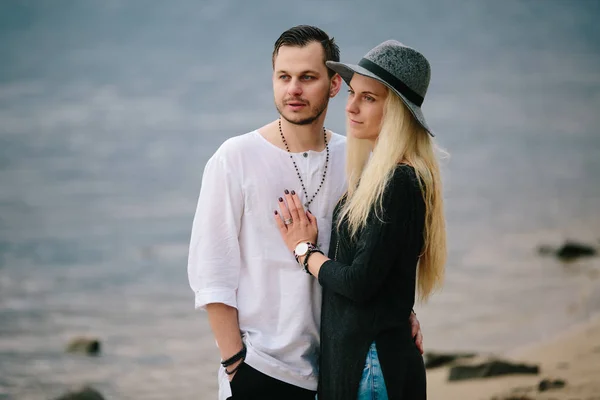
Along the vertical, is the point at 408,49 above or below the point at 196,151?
below

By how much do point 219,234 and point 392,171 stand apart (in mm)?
590

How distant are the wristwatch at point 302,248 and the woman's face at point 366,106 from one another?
0.36m

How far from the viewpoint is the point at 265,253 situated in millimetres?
2611

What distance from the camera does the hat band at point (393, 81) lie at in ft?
8.02

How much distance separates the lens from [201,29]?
16797 mm

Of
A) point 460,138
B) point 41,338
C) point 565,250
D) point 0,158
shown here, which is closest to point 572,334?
point 565,250

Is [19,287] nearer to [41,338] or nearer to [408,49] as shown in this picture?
[41,338]

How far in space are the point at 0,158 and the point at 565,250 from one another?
889 cm

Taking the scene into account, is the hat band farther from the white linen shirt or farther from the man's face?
the white linen shirt

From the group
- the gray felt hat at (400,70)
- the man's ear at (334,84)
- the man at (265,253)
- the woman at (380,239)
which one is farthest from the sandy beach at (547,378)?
the gray felt hat at (400,70)

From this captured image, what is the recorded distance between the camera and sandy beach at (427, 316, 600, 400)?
5.27 meters

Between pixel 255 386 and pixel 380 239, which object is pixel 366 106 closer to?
pixel 380 239

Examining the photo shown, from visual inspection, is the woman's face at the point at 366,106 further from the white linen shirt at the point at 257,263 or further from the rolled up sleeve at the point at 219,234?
the rolled up sleeve at the point at 219,234

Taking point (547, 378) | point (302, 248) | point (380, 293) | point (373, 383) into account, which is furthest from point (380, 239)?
point (547, 378)
